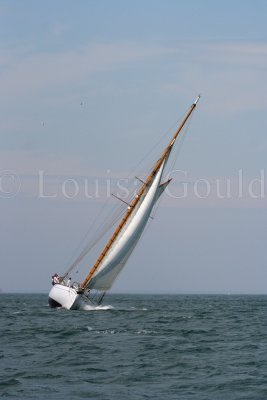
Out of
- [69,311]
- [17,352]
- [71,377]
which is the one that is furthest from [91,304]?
[71,377]

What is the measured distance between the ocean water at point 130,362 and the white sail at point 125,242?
A: 16442 millimetres

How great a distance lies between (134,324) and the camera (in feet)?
188

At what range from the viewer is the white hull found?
7156 centimetres

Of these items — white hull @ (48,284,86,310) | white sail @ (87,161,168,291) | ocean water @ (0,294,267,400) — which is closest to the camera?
ocean water @ (0,294,267,400)

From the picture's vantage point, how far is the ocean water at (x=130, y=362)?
94.9 ft

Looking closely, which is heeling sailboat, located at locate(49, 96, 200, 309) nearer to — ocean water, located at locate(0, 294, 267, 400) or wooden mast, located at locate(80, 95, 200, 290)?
wooden mast, located at locate(80, 95, 200, 290)

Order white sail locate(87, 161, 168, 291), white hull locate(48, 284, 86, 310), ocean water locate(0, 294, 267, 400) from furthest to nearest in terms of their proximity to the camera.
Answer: white sail locate(87, 161, 168, 291)
white hull locate(48, 284, 86, 310)
ocean water locate(0, 294, 267, 400)

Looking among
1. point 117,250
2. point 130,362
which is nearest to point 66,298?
point 117,250

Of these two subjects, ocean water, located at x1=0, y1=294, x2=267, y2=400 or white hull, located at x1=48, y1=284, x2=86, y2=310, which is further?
white hull, located at x1=48, y1=284, x2=86, y2=310

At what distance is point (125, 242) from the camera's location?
237 feet

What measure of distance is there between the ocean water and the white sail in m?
16.4

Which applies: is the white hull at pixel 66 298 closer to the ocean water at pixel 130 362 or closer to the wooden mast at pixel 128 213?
the wooden mast at pixel 128 213

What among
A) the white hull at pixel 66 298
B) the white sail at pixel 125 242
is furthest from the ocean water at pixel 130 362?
the white sail at pixel 125 242

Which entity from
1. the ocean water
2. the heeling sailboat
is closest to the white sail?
the heeling sailboat
